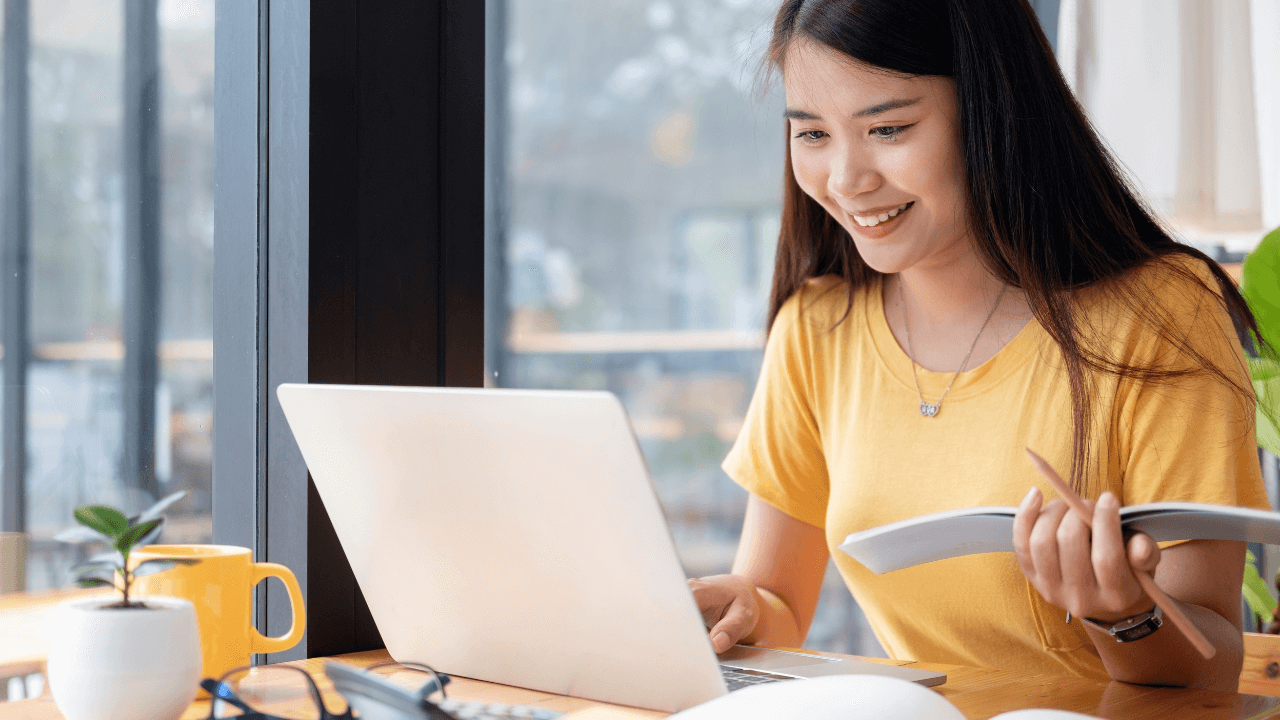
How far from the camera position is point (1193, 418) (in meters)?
0.96

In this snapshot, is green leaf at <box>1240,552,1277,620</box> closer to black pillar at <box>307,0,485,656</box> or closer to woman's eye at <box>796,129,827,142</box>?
woman's eye at <box>796,129,827,142</box>

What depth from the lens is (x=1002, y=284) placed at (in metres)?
1.15

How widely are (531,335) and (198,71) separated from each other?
216 centimetres

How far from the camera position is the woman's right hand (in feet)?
2.70

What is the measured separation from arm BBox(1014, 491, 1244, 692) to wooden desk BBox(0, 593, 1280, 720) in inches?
2.4

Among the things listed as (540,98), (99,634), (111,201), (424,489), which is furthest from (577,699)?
(540,98)

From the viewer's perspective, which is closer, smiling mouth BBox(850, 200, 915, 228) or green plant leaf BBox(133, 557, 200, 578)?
green plant leaf BBox(133, 557, 200, 578)

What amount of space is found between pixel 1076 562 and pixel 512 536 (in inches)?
14.8

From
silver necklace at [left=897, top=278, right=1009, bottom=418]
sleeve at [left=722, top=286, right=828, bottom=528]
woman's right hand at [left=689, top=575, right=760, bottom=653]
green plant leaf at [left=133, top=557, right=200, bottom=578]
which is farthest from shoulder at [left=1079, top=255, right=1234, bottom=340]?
green plant leaf at [left=133, top=557, right=200, bottom=578]

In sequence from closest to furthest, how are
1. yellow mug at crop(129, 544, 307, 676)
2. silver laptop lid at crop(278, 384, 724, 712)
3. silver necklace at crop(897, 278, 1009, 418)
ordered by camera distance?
silver laptop lid at crop(278, 384, 724, 712) < yellow mug at crop(129, 544, 307, 676) < silver necklace at crop(897, 278, 1009, 418)

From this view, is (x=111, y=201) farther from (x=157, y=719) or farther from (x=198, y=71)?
(x=157, y=719)

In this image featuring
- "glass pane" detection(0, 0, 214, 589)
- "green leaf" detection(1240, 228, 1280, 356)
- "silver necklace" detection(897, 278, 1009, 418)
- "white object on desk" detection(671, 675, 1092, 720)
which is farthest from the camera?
"green leaf" detection(1240, 228, 1280, 356)

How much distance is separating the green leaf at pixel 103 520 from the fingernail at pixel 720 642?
0.41 metres

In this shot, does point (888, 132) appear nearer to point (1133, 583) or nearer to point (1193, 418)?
point (1193, 418)
